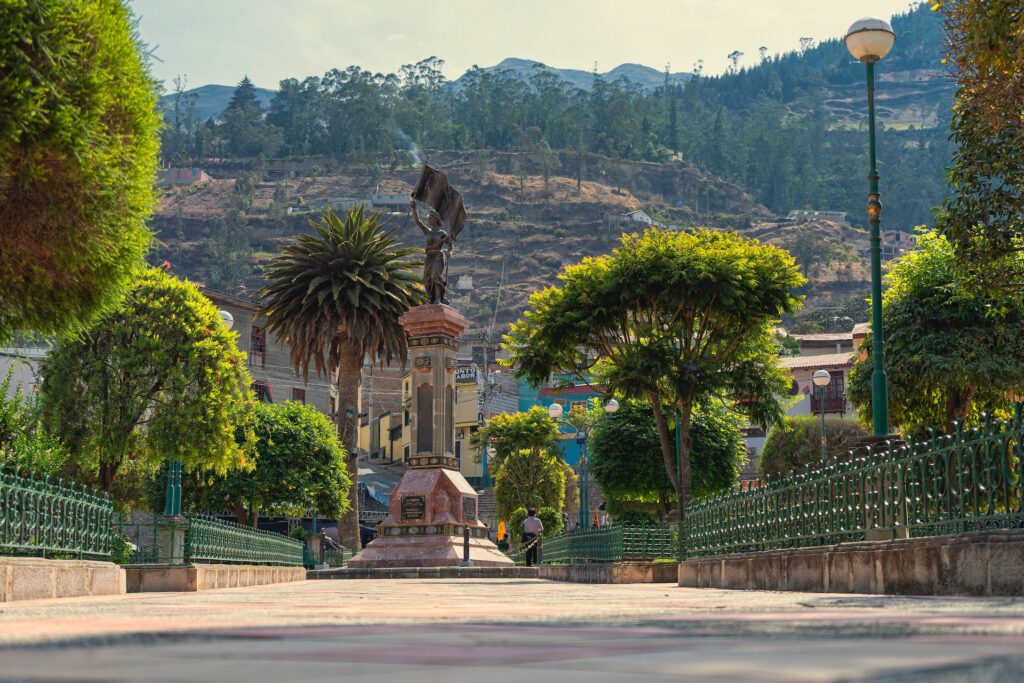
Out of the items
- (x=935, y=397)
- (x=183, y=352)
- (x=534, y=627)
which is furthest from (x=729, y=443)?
(x=534, y=627)

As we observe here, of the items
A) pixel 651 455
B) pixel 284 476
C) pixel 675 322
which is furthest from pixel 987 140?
pixel 284 476

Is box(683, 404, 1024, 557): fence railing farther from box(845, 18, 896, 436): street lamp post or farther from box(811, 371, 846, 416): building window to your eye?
box(811, 371, 846, 416): building window

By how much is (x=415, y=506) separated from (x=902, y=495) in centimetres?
2474

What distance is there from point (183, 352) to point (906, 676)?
74.3 ft

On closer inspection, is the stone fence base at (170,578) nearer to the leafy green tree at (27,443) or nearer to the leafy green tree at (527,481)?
the leafy green tree at (27,443)

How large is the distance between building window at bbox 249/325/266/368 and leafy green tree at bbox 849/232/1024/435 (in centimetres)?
5192

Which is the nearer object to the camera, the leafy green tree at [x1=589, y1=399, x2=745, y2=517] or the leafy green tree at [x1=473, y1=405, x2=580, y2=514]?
the leafy green tree at [x1=589, y1=399, x2=745, y2=517]

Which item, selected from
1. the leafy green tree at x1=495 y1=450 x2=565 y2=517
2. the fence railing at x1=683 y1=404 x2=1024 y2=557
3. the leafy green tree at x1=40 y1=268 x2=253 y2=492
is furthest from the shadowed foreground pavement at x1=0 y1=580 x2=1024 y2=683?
the leafy green tree at x1=495 y1=450 x2=565 y2=517

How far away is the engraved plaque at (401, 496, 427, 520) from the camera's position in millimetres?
33844

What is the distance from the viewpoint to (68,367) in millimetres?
22344

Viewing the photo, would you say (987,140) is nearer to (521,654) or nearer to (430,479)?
(521,654)

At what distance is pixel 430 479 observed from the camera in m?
34.0

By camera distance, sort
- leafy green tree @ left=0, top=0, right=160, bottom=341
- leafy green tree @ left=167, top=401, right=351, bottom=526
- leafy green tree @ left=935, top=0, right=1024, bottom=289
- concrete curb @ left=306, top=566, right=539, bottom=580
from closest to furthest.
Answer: leafy green tree @ left=0, top=0, right=160, bottom=341
leafy green tree @ left=935, top=0, right=1024, bottom=289
concrete curb @ left=306, top=566, right=539, bottom=580
leafy green tree @ left=167, top=401, right=351, bottom=526

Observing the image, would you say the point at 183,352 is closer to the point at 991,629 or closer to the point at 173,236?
the point at 991,629
